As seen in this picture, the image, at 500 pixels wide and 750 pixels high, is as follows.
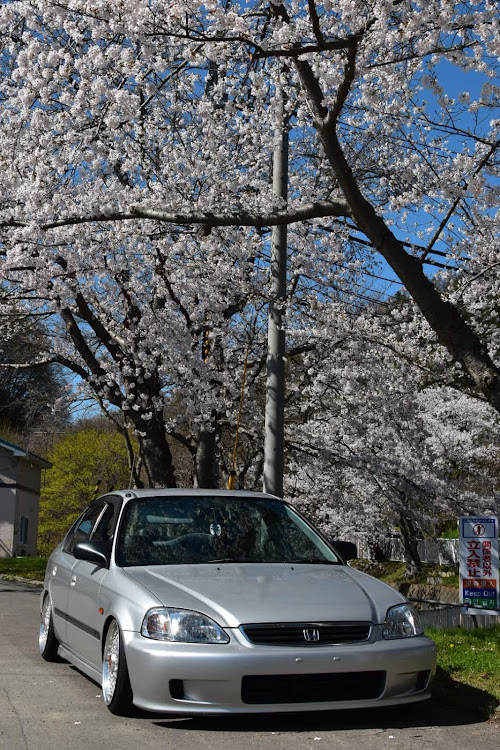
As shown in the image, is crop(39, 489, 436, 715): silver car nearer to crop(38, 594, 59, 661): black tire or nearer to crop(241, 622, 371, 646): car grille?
crop(241, 622, 371, 646): car grille

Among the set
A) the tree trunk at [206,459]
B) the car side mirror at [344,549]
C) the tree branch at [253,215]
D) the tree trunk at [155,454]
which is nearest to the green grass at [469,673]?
the car side mirror at [344,549]

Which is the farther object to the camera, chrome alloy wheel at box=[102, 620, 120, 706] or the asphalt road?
chrome alloy wheel at box=[102, 620, 120, 706]

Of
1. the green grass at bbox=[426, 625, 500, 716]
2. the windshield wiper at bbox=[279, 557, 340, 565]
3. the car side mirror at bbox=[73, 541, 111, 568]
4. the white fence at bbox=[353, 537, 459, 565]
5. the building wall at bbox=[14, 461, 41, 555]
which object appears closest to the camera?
the green grass at bbox=[426, 625, 500, 716]

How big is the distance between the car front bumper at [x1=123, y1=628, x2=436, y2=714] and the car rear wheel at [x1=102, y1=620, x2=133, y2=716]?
12 centimetres

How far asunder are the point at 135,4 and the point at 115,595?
510 cm

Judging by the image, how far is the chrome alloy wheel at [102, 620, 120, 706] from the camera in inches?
234

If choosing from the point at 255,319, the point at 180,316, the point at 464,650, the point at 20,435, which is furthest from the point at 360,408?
the point at 20,435

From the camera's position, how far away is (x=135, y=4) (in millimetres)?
8352

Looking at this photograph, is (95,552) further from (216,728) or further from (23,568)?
(23,568)

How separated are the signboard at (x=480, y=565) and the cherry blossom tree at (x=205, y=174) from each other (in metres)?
2.32

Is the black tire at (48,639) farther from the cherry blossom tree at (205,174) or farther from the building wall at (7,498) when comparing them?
the building wall at (7,498)

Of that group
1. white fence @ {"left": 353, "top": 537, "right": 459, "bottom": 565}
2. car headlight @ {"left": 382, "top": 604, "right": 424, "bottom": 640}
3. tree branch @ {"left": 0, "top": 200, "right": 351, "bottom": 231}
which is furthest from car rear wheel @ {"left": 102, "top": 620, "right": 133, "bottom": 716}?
white fence @ {"left": 353, "top": 537, "right": 459, "bottom": 565}

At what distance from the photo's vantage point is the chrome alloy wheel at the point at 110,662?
5.95 meters

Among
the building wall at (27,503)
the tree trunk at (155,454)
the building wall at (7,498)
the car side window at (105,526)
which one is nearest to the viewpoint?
the car side window at (105,526)
